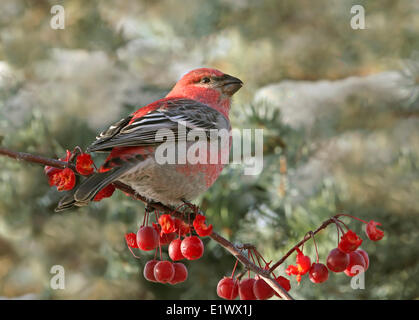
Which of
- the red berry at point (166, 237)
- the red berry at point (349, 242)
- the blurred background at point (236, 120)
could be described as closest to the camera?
the red berry at point (349, 242)

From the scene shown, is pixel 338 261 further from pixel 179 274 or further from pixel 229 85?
pixel 229 85

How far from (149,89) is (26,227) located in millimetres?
605

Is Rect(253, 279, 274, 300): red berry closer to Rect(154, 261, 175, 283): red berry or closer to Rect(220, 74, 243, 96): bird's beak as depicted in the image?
Rect(154, 261, 175, 283): red berry

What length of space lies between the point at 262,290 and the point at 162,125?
0.32 metres

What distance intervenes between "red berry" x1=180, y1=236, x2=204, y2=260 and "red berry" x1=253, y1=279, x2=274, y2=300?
0.07 meters

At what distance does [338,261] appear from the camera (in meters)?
0.50

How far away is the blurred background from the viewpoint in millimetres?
1246

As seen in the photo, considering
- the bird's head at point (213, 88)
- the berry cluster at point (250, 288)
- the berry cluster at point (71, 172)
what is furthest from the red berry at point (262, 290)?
the bird's head at point (213, 88)

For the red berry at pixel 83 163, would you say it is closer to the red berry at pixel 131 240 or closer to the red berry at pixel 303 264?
the red berry at pixel 131 240

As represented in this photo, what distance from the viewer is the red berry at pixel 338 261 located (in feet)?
1.64

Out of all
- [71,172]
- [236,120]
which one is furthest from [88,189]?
[236,120]

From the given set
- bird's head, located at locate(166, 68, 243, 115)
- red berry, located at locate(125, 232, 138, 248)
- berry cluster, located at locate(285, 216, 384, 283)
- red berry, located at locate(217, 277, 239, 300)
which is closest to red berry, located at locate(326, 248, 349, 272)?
berry cluster, located at locate(285, 216, 384, 283)
